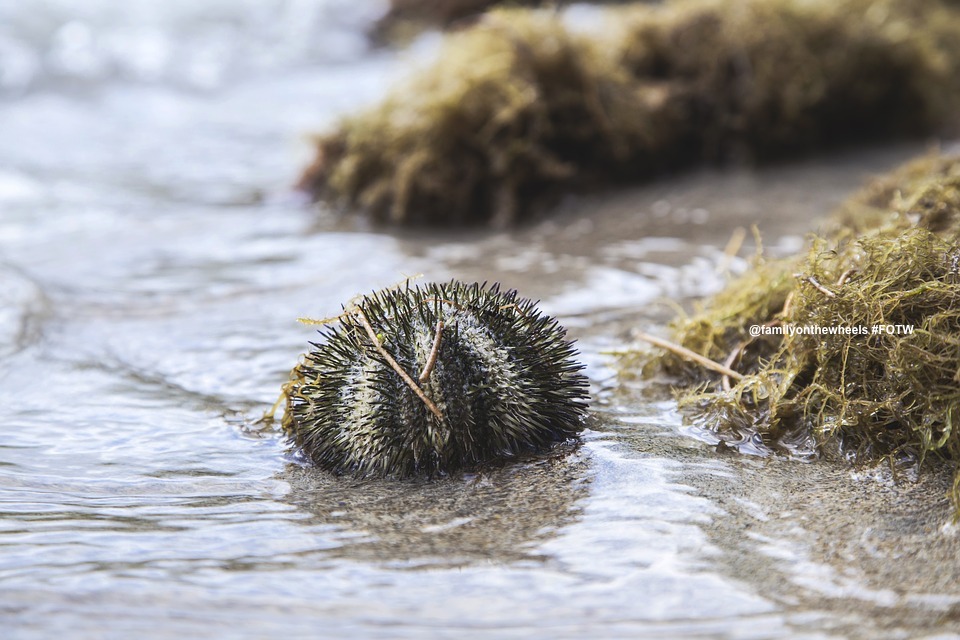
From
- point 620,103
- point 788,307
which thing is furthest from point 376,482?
point 620,103

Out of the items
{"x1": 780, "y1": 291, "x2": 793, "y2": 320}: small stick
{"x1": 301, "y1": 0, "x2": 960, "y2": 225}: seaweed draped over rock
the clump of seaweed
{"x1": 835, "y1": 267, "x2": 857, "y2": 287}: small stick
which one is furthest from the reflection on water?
the clump of seaweed

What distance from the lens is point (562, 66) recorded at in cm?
644

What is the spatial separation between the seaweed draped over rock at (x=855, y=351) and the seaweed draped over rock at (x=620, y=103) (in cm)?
281

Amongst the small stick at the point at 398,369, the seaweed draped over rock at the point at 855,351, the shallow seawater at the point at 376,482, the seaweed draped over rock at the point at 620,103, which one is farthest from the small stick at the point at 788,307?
the seaweed draped over rock at the point at 620,103

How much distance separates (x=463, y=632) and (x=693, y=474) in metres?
0.95

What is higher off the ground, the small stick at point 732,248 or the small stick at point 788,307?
the small stick at point 732,248

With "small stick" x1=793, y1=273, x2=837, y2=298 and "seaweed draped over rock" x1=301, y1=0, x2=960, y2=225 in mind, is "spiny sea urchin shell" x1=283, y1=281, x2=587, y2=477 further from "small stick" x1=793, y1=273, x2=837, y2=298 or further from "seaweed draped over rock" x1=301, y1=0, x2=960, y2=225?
"seaweed draped over rock" x1=301, y1=0, x2=960, y2=225

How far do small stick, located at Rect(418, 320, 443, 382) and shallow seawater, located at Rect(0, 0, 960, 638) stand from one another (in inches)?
12.4

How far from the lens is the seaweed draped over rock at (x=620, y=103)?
612 centimetres

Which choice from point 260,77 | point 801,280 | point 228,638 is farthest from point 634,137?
point 260,77

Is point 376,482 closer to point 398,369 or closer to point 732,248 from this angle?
point 398,369

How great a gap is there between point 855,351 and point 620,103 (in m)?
3.89

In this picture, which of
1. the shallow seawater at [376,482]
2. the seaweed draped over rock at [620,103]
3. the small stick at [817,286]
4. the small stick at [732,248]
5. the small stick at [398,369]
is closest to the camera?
the shallow seawater at [376,482]

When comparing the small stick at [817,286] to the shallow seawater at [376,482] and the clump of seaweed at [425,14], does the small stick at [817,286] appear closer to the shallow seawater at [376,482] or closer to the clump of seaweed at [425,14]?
the shallow seawater at [376,482]
